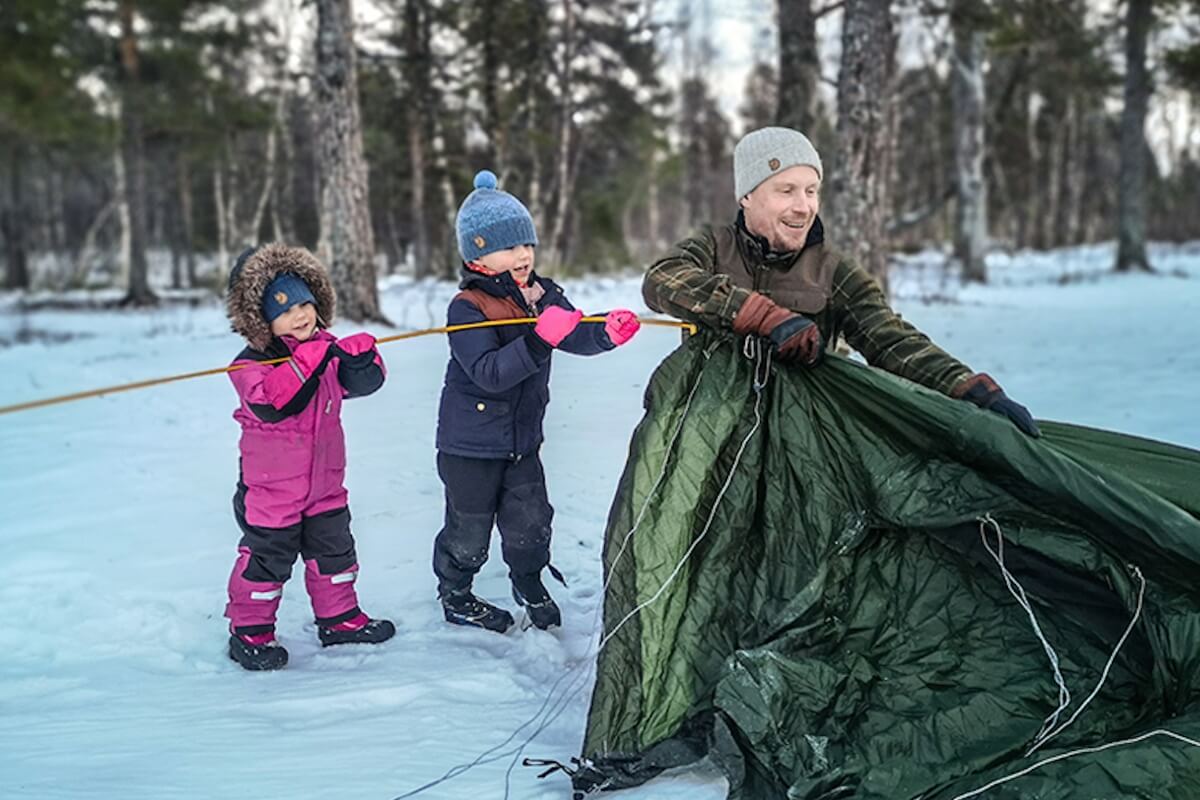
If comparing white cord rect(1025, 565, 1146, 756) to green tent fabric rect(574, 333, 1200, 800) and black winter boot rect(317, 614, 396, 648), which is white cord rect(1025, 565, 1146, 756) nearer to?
green tent fabric rect(574, 333, 1200, 800)

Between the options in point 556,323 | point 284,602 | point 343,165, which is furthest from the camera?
point 343,165

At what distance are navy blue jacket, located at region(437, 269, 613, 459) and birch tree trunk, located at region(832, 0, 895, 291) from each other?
19.6ft

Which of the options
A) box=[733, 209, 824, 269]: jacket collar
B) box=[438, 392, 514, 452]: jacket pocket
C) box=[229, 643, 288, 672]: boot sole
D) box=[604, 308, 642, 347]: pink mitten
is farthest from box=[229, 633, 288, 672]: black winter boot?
box=[733, 209, 824, 269]: jacket collar

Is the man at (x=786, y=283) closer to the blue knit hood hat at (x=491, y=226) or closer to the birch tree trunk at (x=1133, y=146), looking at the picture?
the blue knit hood hat at (x=491, y=226)

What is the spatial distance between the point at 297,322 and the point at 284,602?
1.17 metres

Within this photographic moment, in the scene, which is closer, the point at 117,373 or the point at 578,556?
the point at 578,556

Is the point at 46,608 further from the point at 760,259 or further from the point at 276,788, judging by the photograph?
the point at 760,259

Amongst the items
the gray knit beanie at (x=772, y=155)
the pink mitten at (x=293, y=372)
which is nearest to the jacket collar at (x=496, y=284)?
the pink mitten at (x=293, y=372)

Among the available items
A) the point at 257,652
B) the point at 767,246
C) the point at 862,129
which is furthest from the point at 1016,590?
the point at 862,129

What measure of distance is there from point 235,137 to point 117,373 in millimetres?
15102

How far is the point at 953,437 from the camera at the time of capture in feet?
7.52

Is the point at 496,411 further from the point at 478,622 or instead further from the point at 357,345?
the point at 478,622

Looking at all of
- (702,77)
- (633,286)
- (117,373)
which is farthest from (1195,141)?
(117,373)

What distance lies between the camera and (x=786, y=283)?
275 cm
